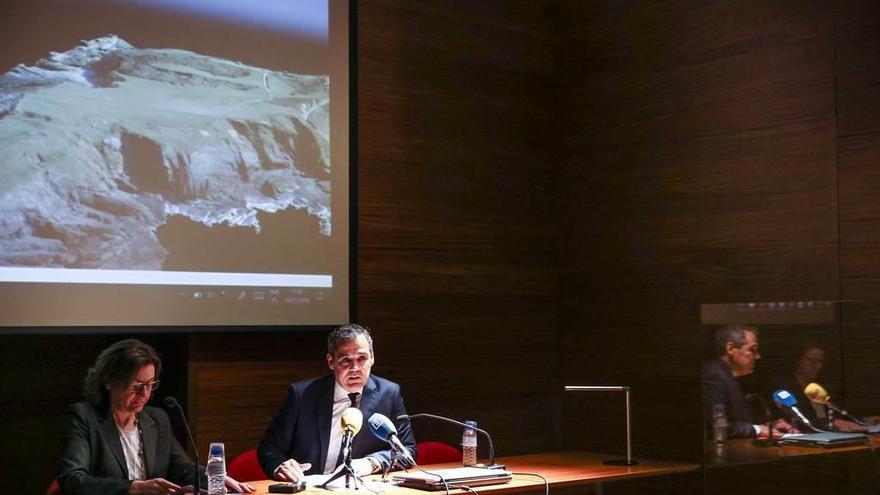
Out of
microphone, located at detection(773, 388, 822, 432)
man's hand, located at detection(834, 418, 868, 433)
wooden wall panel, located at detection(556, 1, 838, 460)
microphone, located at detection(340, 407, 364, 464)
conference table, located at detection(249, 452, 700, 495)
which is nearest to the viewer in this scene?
man's hand, located at detection(834, 418, 868, 433)

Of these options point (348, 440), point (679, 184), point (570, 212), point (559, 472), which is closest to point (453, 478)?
point (348, 440)

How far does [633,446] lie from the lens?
568 cm

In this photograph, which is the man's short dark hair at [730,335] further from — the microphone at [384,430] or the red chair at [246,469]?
the red chair at [246,469]

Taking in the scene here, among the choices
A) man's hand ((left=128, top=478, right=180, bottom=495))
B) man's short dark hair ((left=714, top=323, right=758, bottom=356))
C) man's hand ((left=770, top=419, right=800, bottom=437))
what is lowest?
man's hand ((left=128, top=478, right=180, bottom=495))

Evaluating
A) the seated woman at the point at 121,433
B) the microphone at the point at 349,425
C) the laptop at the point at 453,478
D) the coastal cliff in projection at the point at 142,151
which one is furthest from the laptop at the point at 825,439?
the coastal cliff in projection at the point at 142,151

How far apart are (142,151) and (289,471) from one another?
1.65 m

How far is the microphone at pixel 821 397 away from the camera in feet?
11.6

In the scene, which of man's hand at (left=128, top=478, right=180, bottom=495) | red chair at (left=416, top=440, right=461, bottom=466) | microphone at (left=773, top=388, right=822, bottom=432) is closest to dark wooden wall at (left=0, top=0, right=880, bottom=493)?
red chair at (left=416, top=440, right=461, bottom=466)

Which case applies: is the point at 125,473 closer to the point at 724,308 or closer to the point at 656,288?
the point at 724,308

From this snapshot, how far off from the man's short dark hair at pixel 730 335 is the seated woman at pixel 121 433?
1.76 metres

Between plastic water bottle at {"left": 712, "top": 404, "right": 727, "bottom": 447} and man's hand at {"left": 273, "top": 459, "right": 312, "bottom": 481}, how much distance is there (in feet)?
4.98

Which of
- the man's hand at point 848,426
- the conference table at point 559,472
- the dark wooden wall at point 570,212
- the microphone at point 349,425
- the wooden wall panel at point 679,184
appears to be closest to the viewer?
the man's hand at point 848,426

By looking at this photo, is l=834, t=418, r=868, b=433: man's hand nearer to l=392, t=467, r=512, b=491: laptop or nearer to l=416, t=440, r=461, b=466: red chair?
l=392, t=467, r=512, b=491: laptop

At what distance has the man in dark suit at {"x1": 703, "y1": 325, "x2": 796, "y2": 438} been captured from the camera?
12.2ft
